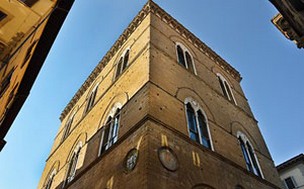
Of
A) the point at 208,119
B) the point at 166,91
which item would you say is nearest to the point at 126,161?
the point at 166,91

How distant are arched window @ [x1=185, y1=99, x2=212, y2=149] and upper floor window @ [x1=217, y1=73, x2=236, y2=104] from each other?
3728 mm

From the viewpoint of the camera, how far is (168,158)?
5.83m

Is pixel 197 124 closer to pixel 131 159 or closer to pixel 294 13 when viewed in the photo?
pixel 131 159

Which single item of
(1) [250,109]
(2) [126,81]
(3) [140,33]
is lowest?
(2) [126,81]

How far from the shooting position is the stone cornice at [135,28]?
11.7 meters

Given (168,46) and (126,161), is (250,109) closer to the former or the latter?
(168,46)

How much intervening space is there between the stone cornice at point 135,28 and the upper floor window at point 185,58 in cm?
126

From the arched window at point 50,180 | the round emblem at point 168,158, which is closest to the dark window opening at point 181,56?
the round emblem at point 168,158

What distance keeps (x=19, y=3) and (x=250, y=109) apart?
12071 mm

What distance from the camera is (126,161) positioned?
614cm

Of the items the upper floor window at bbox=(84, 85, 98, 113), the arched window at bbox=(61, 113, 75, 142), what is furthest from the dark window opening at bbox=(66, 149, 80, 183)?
the arched window at bbox=(61, 113, 75, 142)

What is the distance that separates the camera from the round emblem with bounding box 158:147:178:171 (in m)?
5.66

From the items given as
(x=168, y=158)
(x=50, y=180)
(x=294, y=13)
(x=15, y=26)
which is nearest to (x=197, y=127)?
(x=168, y=158)

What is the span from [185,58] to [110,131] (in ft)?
15.8
